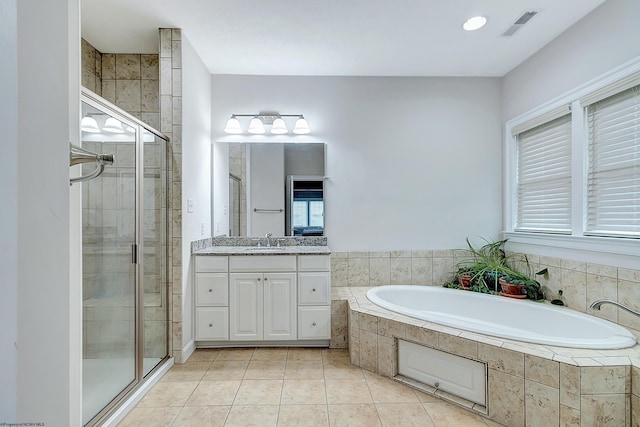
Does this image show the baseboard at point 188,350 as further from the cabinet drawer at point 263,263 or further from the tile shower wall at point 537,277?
the tile shower wall at point 537,277

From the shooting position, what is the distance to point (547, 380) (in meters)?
1.65

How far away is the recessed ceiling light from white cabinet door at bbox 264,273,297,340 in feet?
7.90

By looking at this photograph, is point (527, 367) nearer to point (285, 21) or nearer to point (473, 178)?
point (473, 178)

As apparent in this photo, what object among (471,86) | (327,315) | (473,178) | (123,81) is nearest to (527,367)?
(327,315)

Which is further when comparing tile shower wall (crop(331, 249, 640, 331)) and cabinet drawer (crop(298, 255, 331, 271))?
cabinet drawer (crop(298, 255, 331, 271))

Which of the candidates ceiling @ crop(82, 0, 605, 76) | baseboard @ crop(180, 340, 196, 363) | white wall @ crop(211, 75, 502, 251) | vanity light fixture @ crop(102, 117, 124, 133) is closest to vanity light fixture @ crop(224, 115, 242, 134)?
white wall @ crop(211, 75, 502, 251)

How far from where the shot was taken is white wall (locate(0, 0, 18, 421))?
0.36 meters

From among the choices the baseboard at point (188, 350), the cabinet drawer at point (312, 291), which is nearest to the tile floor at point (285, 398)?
the baseboard at point (188, 350)

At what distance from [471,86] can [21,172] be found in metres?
3.66

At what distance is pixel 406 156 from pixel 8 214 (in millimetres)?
3196

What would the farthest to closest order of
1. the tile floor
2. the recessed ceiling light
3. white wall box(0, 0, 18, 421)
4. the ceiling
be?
1. the recessed ceiling light
2. the ceiling
3. the tile floor
4. white wall box(0, 0, 18, 421)

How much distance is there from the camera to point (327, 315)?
9.11 ft

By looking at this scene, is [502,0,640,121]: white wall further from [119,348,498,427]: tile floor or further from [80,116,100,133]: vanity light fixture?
[80,116,100,133]: vanity light fixture

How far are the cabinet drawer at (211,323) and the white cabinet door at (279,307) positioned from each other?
36 centimetres
